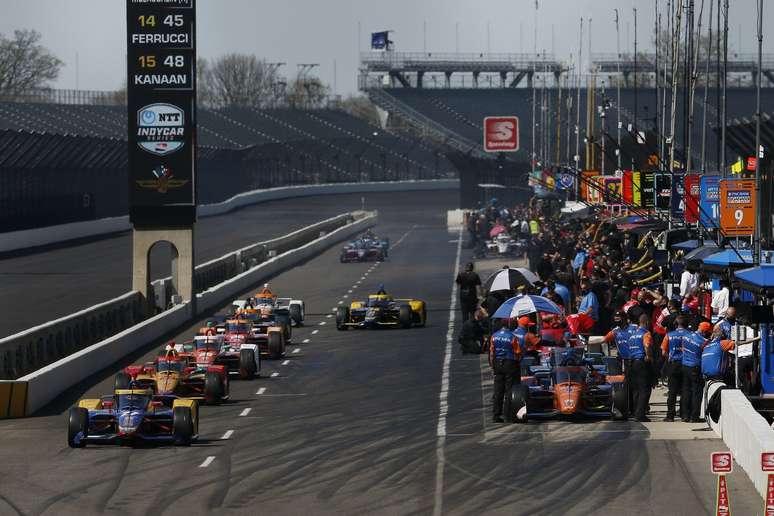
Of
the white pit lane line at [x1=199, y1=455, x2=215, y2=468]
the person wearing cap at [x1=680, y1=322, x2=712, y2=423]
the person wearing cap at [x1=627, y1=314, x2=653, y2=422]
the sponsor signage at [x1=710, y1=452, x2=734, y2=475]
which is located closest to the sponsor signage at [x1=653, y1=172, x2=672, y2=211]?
the person wearing cap at [x1=627, y1=314, x2=653, y2=422]

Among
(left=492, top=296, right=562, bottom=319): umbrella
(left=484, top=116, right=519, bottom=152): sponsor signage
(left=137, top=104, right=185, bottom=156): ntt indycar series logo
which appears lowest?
(left=492, top=296, right=562, bottom=319): umbrella

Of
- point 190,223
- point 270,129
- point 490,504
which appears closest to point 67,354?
point 190,223

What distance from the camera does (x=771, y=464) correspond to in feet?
47.4

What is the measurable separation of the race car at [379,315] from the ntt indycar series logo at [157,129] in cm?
746

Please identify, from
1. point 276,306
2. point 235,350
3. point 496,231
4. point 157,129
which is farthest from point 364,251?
point 235,350

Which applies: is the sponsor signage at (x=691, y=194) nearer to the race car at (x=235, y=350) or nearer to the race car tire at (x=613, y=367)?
the race car at (x=235, y=350)

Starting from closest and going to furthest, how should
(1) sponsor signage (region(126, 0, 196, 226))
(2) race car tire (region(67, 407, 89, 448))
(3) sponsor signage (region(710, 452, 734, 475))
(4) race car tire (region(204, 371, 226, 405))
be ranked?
(3) sponsor signage (region(710, 452, 734, 475)), (2) race car tire (region(67, 407, 89, 448)), (4) race car tire (region(204, 371, 226, 405)), (1) sponsor signage (region(126, 0, 196, 226))

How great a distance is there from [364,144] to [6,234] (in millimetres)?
76657

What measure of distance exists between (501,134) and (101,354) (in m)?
82.3

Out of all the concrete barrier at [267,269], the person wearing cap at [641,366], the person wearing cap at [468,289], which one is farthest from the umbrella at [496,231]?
the person wearing cap at [641,366]

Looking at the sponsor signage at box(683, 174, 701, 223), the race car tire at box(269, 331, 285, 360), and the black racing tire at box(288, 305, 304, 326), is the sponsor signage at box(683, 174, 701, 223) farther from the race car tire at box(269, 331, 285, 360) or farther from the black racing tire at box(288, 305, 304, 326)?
the black racing tire at box(288, 305, 304, 326)

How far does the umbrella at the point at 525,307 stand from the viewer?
2852 centimetres

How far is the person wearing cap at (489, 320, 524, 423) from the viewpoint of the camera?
24047 mm

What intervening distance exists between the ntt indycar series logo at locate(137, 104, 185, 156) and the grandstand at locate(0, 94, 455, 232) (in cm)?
1844
